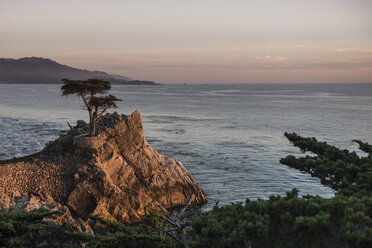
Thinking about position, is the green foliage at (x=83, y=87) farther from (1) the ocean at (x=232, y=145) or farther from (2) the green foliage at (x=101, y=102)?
(1) the ocean at (x=232, y=145)

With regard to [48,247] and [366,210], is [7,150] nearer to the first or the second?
[48,247]

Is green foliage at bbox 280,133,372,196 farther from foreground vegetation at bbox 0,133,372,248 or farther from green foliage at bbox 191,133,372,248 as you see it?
green foliage at bbox 191,133,372,248

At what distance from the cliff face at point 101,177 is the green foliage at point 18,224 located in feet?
16.0

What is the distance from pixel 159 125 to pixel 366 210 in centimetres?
6421

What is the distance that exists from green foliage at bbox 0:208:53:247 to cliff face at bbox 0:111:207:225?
4.87m

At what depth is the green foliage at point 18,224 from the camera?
12.9m

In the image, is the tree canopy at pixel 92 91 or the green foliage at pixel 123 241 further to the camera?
the tree canopy at pixel 92 91

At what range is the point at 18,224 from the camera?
13773mm

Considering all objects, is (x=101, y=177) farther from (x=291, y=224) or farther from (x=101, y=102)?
(x=291, y=224)

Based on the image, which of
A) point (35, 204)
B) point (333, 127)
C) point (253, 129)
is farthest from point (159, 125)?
point (35, 204)

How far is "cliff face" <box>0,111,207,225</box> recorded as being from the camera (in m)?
22.7

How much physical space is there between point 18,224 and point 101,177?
1091 centimetres

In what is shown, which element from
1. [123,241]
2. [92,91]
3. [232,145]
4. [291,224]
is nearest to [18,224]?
[123,241]

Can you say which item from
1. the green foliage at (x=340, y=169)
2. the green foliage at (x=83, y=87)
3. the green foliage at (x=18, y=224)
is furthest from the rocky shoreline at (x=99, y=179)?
the green foliage at (x=340, y=169)
